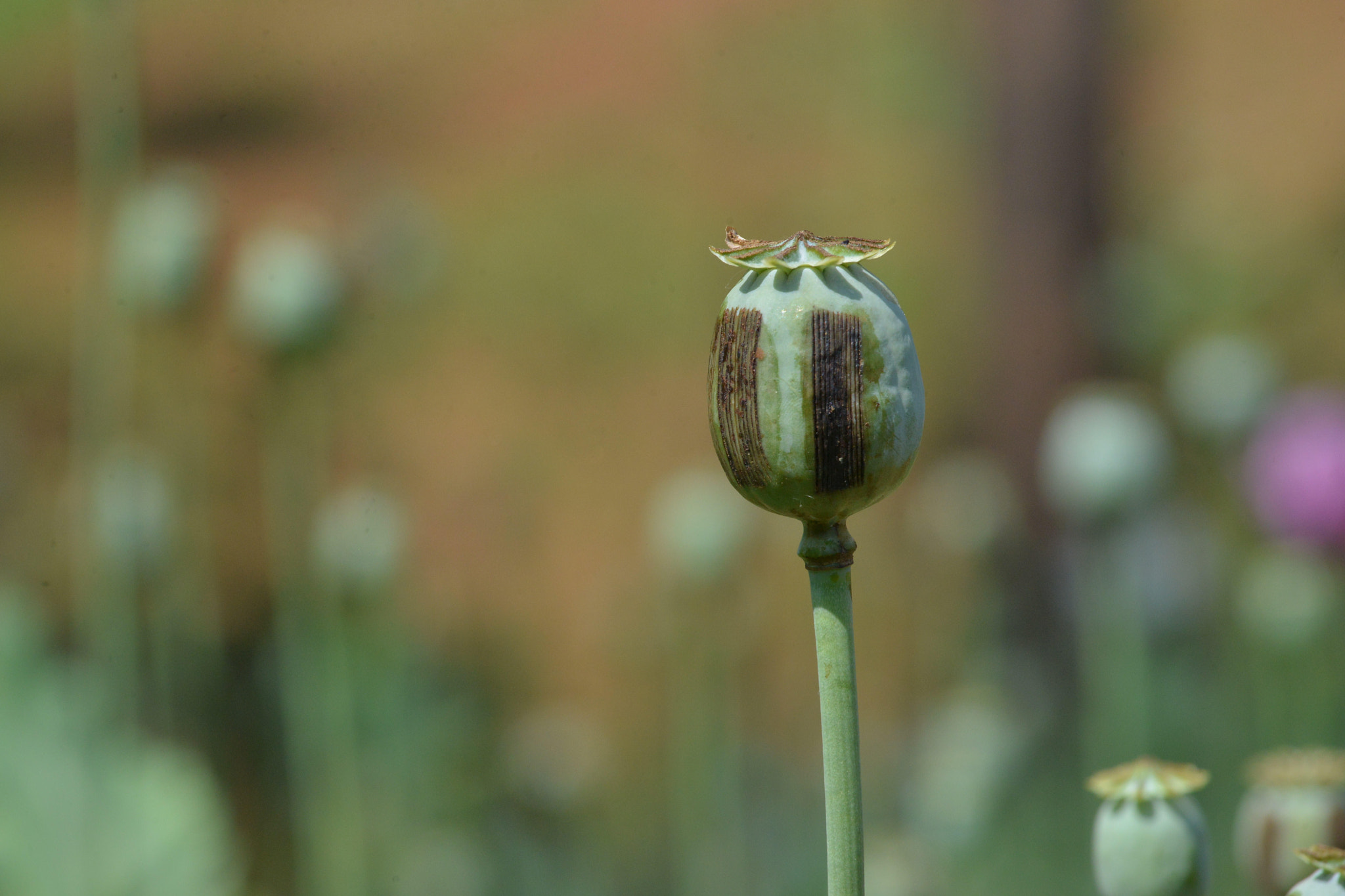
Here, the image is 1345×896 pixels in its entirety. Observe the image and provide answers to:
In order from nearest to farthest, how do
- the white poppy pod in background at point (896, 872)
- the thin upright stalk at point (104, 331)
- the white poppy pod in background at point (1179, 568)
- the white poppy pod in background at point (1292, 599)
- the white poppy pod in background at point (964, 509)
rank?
1. the white poppy pod in background at point (896, 872)
2. the thin upright stalk at point (104, 331)
3. the white poppy pod in background at point (1292, 599)
4. the white poppy pod in background at point (964, 509)
5. the white poppy pod in background at point (1179, 568)

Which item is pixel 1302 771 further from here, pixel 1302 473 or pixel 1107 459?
pixel 1302 473

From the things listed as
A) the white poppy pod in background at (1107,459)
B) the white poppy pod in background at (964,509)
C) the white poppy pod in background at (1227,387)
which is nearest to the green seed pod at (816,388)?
the white poppy pod in background at (1107,459)

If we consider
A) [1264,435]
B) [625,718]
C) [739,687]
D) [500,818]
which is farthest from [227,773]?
[1264,435]

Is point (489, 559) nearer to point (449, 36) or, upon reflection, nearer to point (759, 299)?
point (449, 36)

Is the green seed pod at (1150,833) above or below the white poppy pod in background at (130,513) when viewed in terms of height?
below

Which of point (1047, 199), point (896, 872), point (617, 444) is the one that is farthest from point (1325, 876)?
point (617, 444)

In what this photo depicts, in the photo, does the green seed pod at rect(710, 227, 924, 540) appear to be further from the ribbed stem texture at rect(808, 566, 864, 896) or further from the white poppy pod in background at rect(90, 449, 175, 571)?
the white poppy pod in background at rect(90, 449, 175, 571)

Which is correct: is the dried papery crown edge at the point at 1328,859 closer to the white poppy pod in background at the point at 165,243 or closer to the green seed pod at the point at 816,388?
the green seed pod at the point at 816,388

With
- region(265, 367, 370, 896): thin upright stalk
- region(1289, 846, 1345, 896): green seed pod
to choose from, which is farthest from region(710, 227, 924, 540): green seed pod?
region(265, 367, 370, 896): thin upright stalk
